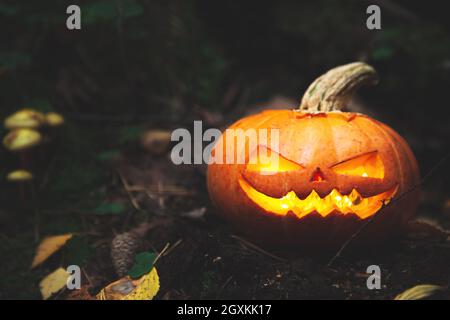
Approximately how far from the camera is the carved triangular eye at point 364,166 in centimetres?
196

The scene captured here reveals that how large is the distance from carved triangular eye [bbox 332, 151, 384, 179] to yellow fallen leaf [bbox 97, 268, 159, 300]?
2.92 feet

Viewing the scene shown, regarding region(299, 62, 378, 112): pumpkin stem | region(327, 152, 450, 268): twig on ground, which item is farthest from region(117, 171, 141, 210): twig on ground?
region(327, 152, 450, 268): twig on ground

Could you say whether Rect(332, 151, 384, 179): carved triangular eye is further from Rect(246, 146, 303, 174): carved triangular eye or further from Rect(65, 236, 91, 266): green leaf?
Rect(65, 236, 91, 266): green leaf

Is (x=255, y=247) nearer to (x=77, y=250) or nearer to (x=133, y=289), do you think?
(x=133, y=289)

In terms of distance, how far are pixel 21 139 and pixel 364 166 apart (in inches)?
74.9

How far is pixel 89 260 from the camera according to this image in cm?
227

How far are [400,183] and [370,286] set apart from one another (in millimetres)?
500

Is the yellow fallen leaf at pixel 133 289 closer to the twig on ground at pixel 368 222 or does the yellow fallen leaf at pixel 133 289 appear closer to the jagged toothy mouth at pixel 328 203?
the jagged toothy mouth at pixel 328 203

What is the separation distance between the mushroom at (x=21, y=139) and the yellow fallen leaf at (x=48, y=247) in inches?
23.3

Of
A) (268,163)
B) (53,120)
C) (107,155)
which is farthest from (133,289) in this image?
(53,120)

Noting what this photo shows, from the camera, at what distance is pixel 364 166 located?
2016mm
